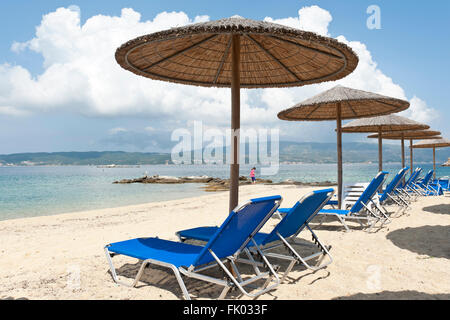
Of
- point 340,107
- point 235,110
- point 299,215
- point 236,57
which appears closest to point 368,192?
point 340,107

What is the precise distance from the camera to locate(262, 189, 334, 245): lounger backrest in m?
3.30

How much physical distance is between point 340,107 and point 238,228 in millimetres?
5482

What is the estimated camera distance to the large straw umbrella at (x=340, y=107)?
671 centimetres

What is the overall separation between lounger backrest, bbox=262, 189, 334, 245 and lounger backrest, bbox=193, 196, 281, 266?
438 mm

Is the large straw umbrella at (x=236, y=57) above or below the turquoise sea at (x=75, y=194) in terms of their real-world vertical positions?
above

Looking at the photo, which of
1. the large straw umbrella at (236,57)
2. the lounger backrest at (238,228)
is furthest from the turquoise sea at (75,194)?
the lounger backrest at (238,228)

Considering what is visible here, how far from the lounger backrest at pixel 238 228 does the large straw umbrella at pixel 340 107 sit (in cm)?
436

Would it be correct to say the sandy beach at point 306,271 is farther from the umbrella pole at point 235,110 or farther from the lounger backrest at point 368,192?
the umbrella pole at point 235,110

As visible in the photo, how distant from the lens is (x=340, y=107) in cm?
737

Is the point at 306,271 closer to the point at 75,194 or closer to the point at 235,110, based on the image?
the point at 235,110

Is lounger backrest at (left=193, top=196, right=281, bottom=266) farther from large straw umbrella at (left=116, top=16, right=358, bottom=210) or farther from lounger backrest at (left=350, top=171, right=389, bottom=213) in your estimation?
lounger backrest at (left=350, top=171, right=389, bottom=213)

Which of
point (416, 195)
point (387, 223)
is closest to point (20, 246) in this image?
point (387, 223)
